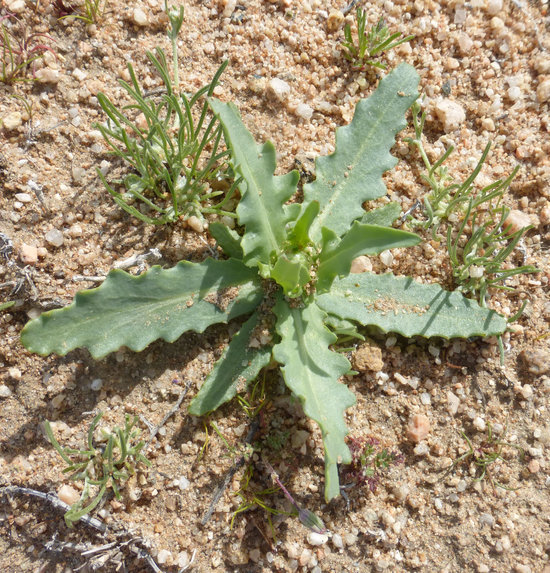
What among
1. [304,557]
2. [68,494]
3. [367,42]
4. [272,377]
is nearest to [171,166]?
[272,377]

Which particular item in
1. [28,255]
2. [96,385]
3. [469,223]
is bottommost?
[96,385]

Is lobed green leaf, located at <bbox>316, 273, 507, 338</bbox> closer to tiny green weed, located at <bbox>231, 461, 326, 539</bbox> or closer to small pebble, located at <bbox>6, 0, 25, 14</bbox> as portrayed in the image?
tiny green weed, located at <bbox>231, 461, 326, 539</bbox>

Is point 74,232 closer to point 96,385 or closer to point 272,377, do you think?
point 96,385

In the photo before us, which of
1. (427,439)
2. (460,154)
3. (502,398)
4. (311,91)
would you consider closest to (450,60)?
(460,154)

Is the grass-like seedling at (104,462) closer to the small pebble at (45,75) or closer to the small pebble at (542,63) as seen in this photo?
the small pebble at (45,75)

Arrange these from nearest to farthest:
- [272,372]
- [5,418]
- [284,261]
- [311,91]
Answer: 1. [284,261]
2. [5,418]
3. [272,372]
4. [311,91]

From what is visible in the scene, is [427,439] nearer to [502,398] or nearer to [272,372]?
[502,398]
